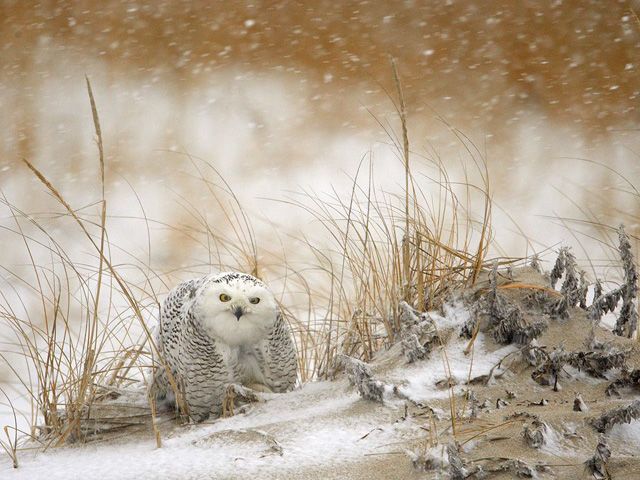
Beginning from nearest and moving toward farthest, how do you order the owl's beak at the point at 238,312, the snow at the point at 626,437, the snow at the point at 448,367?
the snow at the point at 626,437, the snow at the point at 448,367, the owl's beak at the point at 238,312

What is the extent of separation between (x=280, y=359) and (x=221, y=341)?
0.20 metres

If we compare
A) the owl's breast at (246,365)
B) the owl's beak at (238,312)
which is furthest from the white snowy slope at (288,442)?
the owl's beak at (238,312)

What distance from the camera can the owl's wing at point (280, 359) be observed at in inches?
94.7

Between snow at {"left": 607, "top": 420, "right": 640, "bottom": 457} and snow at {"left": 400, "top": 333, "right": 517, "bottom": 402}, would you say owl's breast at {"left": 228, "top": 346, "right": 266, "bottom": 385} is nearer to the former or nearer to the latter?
snow at {"left": 400, "top": 333, "right": 517, "bottom": 402}

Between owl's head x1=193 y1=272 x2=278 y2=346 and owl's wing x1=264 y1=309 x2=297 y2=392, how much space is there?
2.7 inches

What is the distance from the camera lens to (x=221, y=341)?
2340 millimetres

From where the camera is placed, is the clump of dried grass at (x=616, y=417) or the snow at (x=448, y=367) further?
the snow at (x=448, y=367)

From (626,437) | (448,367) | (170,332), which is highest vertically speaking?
(170,332)

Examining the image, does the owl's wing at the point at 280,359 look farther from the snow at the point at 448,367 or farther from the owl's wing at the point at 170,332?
the snow at the point at 448,367

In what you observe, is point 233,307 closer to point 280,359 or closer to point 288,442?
point 280,359

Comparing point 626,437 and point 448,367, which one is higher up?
point 448,367

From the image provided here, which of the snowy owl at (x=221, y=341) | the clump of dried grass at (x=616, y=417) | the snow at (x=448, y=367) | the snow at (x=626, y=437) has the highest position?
the snowy owl at (x=221, y=341)

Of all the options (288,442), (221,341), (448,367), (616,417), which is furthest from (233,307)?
(616,417)

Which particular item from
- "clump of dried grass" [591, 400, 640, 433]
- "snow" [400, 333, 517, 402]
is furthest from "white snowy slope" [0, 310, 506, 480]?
"clump of dried grass" [591, 400, 640, 433]
